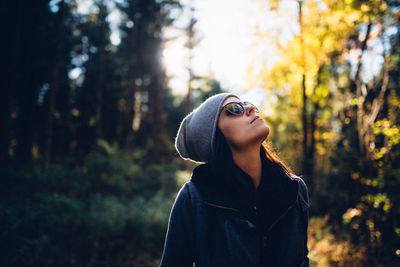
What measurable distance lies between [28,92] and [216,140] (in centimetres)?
1628

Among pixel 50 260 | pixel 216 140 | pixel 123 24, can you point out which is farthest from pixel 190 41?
pixel 216 140

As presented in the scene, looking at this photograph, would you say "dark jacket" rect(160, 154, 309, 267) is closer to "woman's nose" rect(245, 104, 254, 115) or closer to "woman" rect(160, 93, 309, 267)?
"woman" rect(160, 93, 309, 267)

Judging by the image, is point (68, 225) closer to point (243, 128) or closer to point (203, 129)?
point (203, 129)

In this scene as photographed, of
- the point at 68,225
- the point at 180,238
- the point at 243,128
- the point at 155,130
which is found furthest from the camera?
the point at 155,130

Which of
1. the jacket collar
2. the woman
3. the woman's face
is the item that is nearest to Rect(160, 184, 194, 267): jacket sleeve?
the woman

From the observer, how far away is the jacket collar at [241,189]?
1.56m

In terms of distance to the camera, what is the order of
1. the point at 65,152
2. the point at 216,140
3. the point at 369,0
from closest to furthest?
the point at 216,140 → the point at 369,0 → the point at 65,152

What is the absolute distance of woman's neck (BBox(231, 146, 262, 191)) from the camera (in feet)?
5.58

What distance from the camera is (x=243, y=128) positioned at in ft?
5.51

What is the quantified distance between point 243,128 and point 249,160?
23 centimetres

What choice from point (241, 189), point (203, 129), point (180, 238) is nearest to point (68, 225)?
point (180, 238)

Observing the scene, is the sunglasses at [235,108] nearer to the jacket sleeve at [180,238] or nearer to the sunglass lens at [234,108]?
the sunglass lens at [234,108]

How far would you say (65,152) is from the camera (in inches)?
738

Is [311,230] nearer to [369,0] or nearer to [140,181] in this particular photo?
[369,0]
